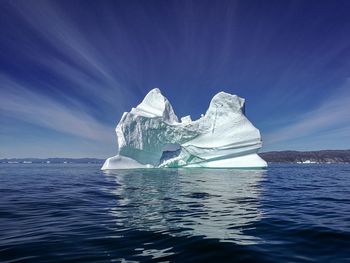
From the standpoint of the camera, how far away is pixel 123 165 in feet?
145

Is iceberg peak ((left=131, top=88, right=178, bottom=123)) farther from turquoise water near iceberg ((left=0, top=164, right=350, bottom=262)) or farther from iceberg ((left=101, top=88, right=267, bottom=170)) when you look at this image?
turquoise water near iceberg ((left=0, top=164, right=350, bottom=262))

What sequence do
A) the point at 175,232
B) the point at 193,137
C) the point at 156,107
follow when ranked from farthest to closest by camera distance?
the point at 156,107
the point at 193,137
the point at 175,232

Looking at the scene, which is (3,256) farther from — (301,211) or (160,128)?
(160,128)

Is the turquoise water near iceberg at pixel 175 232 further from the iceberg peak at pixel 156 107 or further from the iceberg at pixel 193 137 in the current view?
the iceberg peak at pixel 156 107

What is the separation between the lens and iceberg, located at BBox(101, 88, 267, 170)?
138 feet

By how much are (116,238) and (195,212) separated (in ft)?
11.7

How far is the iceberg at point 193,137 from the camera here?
138ft

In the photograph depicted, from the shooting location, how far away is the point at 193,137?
4594 cm

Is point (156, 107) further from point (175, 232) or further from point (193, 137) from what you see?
point (175, 232)

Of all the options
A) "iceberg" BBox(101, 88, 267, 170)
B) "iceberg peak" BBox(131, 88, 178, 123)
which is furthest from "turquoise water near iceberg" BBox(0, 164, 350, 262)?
"iceberg peak" BBox(131, 88, 178, 123)

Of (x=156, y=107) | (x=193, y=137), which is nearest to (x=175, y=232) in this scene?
(x=193, y=137)

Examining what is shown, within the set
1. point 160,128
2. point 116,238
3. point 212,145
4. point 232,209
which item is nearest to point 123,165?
point 160,128

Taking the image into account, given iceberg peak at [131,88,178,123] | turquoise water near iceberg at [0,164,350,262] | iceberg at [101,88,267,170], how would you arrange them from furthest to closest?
iceberg peak at [131,88,178,123], iceberg at [101,88,267,170], turquoise water near iceberg at [0,164,350,262]

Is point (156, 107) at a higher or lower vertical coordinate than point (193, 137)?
higher
